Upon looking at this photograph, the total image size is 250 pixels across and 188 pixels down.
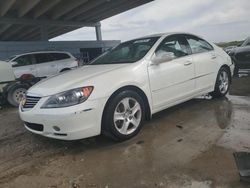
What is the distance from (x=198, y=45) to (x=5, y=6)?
592 inches

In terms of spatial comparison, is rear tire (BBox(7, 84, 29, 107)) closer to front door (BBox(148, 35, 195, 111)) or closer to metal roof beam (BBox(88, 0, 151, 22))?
front door (BBox(148, 35, 195, 111))

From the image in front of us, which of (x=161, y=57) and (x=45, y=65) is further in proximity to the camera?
(x=45, y=65)

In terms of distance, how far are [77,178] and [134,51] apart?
2548mm

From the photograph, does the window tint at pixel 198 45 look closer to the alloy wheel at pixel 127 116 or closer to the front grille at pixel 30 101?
the alloy wheel at pixel 127 116

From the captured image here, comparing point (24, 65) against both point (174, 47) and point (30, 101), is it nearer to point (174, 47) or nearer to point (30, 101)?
point (30, 101)

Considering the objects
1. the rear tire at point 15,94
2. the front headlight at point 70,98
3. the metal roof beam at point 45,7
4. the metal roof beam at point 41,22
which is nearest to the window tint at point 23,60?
the rear tire at point 15,94

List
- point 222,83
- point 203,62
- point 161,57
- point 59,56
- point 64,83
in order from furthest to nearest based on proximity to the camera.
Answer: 1. point 59,56
2. point 222,83
3. point 203,62
4. point 161,57
5. point 64,83

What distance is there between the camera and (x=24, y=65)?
37.9 feet

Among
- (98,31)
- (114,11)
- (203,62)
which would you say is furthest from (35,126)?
(98,31)

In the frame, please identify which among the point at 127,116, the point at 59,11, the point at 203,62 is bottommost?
the point at 127,116

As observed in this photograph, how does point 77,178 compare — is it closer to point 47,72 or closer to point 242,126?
point 242,126

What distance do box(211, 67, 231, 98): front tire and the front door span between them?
105 centimetres

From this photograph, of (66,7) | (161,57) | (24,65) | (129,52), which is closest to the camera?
(161,57)

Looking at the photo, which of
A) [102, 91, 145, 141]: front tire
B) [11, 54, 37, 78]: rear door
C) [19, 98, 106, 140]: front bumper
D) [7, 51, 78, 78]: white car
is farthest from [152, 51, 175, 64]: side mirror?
[11, 54, 37, 78]: rear door
